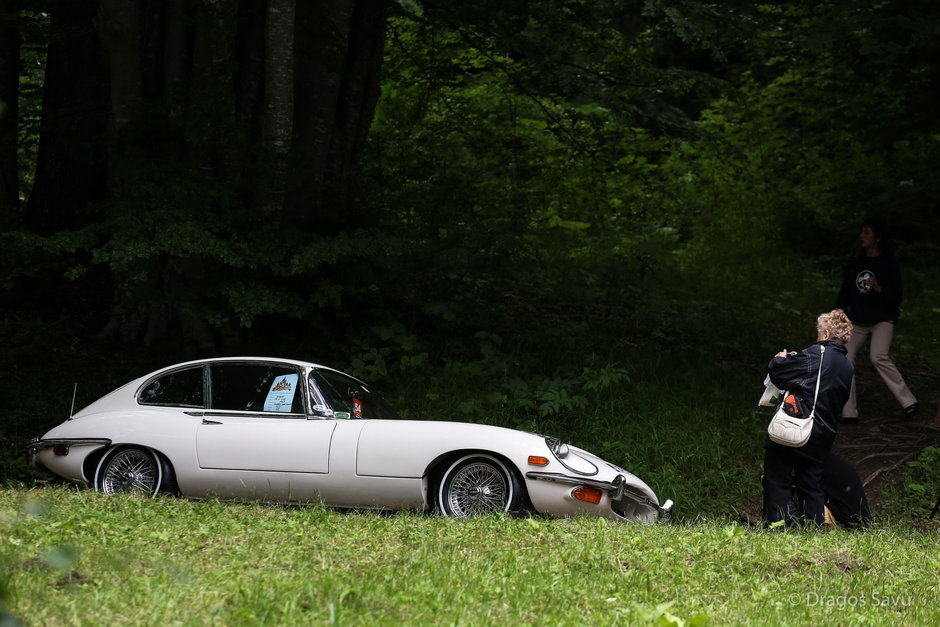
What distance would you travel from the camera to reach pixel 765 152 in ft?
66.7

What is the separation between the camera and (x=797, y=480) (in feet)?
22.6

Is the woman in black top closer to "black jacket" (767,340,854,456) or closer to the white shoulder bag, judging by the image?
"black jacket" (767,340,854,456)

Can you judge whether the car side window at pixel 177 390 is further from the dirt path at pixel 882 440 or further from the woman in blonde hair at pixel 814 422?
the dirt path at pixel 882 440

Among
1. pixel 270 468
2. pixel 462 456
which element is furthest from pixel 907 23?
pixel 270 468

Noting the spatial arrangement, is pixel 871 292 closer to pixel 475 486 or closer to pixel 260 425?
pixel 475 486

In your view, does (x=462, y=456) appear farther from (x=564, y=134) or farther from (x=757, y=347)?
(x=564, y=134)

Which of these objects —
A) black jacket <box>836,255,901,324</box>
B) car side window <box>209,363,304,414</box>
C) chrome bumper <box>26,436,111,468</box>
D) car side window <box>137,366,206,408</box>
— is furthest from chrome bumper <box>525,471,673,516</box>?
black jacket <box>836,255,901,324</box>

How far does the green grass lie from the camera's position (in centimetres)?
388

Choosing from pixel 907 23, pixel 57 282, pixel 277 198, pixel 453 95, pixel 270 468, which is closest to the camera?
pixel 270 468

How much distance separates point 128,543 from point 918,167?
16116 mm

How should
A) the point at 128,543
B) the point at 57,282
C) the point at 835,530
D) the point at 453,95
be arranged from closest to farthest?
1. the point at 128,543
2. the point at 835,530
3. the point at 57,282
4. the point at 453,95

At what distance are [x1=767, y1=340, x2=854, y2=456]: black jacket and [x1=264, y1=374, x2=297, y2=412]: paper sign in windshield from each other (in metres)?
3.80

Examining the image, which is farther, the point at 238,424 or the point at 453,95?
the point at 453,95

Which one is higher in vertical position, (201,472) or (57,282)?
(57,282)
